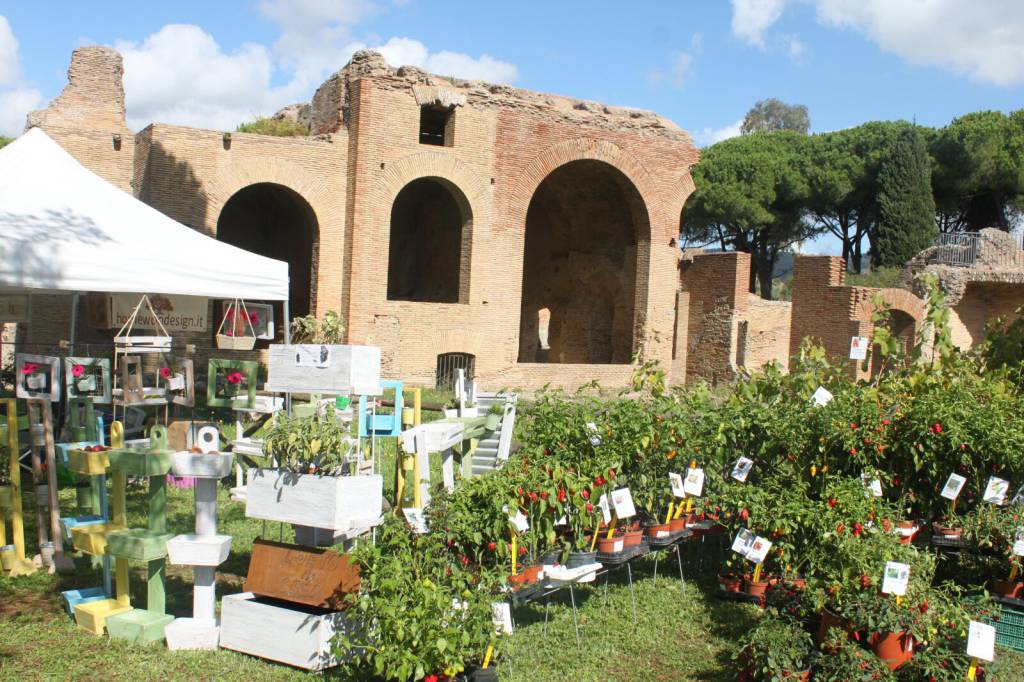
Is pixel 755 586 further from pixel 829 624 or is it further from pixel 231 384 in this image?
pixel 231 384

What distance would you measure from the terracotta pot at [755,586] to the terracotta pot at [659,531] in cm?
64

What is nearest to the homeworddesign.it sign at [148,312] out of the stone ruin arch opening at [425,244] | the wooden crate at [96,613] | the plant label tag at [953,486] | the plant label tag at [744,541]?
the wooden crate at [96,613]

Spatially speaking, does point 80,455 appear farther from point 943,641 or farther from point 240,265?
point 943,641

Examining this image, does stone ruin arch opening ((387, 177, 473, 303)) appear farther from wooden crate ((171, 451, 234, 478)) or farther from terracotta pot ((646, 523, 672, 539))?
wooden crate ((171, 451, 234, 478))

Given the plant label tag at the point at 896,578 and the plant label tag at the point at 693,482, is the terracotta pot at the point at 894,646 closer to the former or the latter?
the plant label tag at the point at 896,578

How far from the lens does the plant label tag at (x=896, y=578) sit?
4664mm

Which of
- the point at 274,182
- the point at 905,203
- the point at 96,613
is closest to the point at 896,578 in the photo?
the point at 96,613

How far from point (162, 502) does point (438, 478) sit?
3999mm

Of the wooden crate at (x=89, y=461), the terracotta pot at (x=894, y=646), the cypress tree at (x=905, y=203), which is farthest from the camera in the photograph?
the cypress tree at (x=905, y=203)

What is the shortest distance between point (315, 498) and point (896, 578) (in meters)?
3.00

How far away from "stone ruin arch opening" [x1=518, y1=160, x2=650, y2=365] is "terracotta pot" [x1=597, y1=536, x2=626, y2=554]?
14335 mm

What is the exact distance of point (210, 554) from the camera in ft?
15.3

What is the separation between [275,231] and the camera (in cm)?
Result: 2008

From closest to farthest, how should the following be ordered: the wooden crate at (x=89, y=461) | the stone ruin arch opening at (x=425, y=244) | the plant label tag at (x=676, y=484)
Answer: the wooden crate at (x=89, y=461)
the plant label tag at (x=676, y=484)
the stone ruin arch opening at (x=425, y=244)
